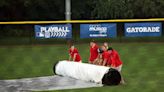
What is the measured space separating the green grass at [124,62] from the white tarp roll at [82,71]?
1.82 feet

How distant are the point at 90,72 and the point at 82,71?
448 mm

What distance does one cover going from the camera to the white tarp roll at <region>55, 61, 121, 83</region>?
42.8ft

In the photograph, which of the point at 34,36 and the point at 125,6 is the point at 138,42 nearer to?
the point at 34,36

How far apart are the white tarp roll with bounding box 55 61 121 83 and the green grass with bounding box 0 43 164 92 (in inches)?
21.8

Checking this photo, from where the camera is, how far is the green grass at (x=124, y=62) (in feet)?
28.9

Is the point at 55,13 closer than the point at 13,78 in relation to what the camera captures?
No

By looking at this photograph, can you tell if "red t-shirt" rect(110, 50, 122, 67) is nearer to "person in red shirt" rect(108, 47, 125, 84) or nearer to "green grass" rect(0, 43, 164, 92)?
"person in red shirt" rect(108, 47, 125, 84)

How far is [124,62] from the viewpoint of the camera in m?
17.0

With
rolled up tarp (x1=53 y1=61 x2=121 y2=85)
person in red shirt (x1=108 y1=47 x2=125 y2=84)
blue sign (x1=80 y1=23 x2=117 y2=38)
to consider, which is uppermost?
blue sign (x1=80 y1=23 x2=117 y2=38)

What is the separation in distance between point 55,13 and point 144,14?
7.95m

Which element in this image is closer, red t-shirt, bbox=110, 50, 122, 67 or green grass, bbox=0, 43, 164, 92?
green grass, bbox=0, 43, 164, 92

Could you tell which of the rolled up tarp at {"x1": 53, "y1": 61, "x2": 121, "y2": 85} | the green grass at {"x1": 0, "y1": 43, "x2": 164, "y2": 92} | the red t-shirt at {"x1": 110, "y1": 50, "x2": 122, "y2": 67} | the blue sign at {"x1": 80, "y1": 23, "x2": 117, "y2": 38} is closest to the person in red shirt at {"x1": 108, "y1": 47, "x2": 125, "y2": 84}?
the red t-shirt at {"x1": 110, "y1": 50, "x2": 122, "y2": 67}

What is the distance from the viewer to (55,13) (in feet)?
130

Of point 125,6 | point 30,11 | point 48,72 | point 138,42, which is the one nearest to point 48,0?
point 30,11
